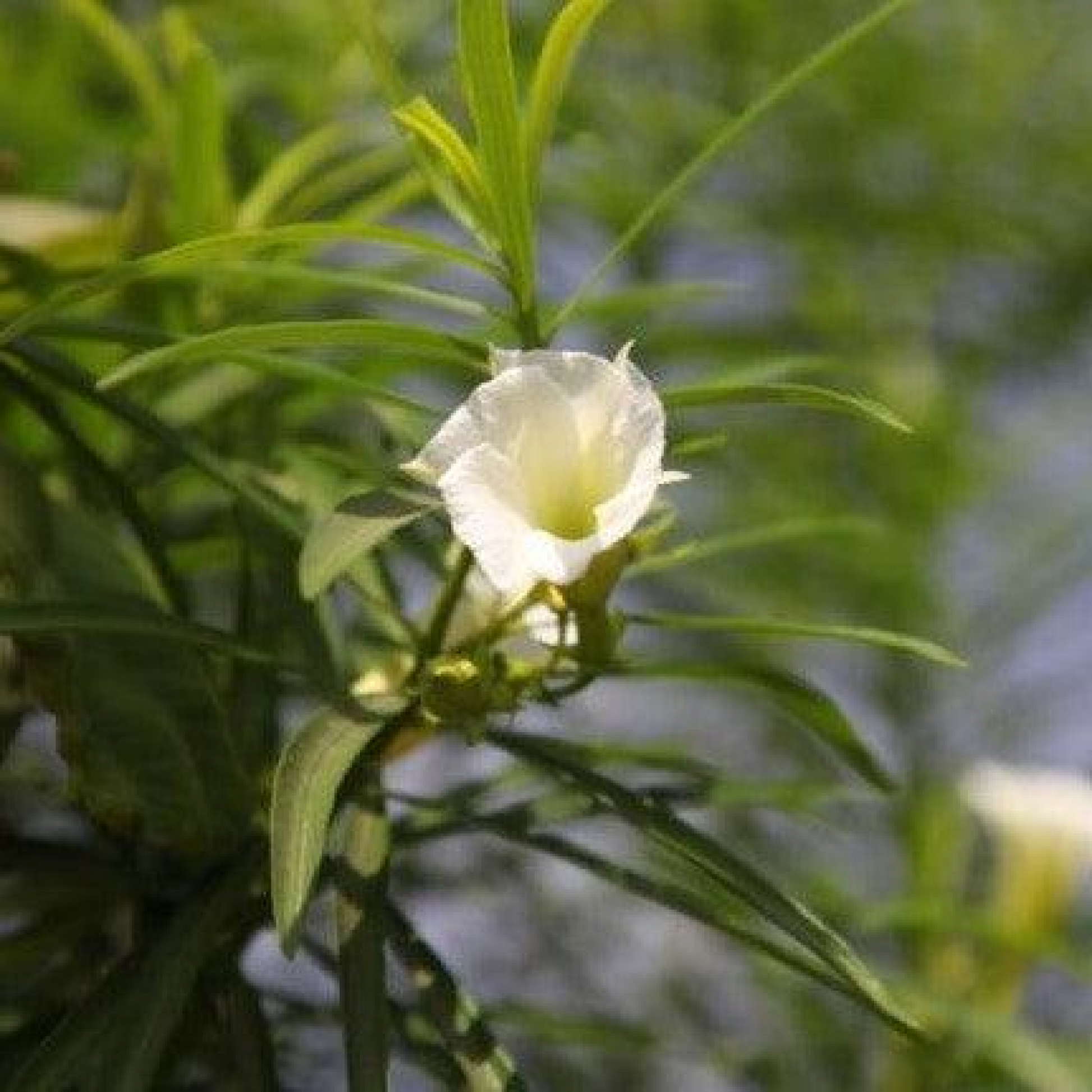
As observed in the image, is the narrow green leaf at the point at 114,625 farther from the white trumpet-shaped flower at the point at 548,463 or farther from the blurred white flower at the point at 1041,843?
the blurred white flower at the point at 1041,843

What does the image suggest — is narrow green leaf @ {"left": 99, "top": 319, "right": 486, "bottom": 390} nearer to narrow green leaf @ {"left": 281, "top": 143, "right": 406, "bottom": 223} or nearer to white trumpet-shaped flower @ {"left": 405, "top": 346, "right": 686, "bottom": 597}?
white trumpet-shaped flower @ {"left": 405, "top": 346, "right": 686, "bottom": 597}

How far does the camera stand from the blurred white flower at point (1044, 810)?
1.04 m

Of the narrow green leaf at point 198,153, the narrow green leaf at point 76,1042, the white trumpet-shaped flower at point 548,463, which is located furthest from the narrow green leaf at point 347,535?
the narrow green leaf at point 198,153

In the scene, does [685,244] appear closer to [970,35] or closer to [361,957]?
[970,35]

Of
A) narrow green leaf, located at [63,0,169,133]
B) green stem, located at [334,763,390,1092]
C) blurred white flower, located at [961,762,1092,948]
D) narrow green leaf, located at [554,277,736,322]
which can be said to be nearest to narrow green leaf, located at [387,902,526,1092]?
green stem, located at [334,763,390,1092]

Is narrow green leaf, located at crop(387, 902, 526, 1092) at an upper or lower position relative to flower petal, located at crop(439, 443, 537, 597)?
lower

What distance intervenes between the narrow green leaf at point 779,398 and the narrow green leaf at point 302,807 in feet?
0.35

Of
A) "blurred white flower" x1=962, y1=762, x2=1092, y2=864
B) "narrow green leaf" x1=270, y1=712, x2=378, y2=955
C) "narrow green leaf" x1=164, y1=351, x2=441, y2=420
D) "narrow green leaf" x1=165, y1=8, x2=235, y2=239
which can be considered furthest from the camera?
"blurred white flower" x1=962, y1=762, x2=1092, y2=864

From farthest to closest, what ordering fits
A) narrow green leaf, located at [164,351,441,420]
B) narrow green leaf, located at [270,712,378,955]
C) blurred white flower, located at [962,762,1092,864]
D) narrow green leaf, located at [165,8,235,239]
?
blurred white flower, located at [962,762,1092,864] → narrow green leaf, located at [165,8,235,239] → narrow green leaf, located at [164,351,441,420] → narrow green leaf, located at [270,712,378,955]

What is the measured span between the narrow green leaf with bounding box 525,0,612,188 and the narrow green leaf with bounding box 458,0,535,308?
0.05 ft

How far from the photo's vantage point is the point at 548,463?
551 millimetres

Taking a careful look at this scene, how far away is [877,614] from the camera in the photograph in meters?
1.45

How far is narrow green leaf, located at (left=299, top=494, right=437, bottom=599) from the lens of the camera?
1.70 ft

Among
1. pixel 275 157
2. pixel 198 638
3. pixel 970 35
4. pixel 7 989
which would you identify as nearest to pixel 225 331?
pixel 198 638
